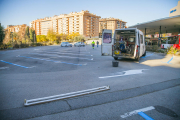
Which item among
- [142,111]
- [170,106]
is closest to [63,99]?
[142,111]

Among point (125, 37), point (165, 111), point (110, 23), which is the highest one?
point (110, 23)

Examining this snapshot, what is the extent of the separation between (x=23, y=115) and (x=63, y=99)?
1.16 meters

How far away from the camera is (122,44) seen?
41.8 ft

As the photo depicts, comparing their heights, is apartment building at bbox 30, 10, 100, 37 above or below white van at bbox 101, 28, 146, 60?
above

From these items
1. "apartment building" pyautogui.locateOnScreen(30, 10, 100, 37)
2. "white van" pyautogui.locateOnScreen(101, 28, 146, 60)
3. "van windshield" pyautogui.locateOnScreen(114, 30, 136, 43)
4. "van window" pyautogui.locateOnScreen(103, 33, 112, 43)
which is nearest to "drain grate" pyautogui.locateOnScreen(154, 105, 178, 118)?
"white van" pyautogui.locateOnScreen(101, 28, 146, 60)

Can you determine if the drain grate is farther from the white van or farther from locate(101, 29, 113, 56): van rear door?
locate(101, 29, 113, 56): van rear door

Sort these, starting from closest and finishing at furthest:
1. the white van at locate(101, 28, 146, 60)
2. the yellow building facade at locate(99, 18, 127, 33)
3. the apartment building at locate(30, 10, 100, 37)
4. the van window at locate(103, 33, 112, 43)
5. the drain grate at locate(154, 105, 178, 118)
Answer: the drain grate at locate(154, 105, 178, 118)
the white van at locate(101, 28, 146, 60)
the van window at locate(103, 33, 112, 43)
the apartment building at locate(30, 10, 100, 37)
the yellow building facade at locate(99, 18, 127, 33)

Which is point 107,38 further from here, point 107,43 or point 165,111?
point 165,111

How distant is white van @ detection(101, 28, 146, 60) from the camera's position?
447 inches

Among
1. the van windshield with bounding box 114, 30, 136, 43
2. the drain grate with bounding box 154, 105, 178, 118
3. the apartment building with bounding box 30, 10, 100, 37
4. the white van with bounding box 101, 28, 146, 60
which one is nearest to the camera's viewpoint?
the drain grate with bounding box 154, 105, 178, 118

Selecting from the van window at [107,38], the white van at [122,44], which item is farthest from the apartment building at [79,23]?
the van window at [107,38]

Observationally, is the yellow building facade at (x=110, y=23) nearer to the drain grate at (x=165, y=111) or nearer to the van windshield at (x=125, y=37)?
the van windshield at (x=125, y=37)

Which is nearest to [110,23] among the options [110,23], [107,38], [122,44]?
[110,23]

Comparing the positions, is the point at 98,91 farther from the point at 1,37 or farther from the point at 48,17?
the point at 48,17
